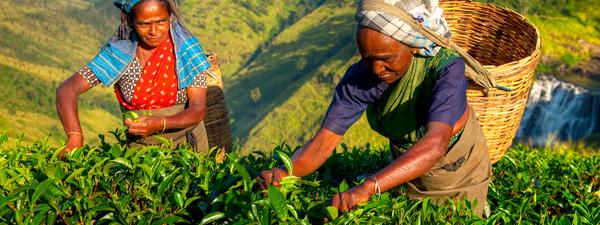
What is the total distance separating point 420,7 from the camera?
312 centimetres

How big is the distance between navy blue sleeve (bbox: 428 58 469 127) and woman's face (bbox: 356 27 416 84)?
0.19 metres

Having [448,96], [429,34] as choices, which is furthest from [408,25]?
[448,96]

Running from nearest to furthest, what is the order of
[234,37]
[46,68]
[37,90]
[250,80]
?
[37,90], [46,68], [250,80], [234,37]

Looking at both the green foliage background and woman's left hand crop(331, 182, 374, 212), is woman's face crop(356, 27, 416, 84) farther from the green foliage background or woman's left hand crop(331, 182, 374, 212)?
the green foliage background

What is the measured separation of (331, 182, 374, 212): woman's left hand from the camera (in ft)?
8.48

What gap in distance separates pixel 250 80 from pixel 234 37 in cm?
3664

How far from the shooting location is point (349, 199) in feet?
8.50

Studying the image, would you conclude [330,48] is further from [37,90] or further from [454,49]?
[454,49]

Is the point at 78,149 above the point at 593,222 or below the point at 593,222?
above

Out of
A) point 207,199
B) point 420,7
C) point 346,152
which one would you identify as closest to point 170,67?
point 346,152

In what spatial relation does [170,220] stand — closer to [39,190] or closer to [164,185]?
[164,185]

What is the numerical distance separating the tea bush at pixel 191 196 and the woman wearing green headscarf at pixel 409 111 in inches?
5.5

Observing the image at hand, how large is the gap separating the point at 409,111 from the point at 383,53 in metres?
0.43

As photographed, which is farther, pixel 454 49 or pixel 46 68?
pixel 46 68
